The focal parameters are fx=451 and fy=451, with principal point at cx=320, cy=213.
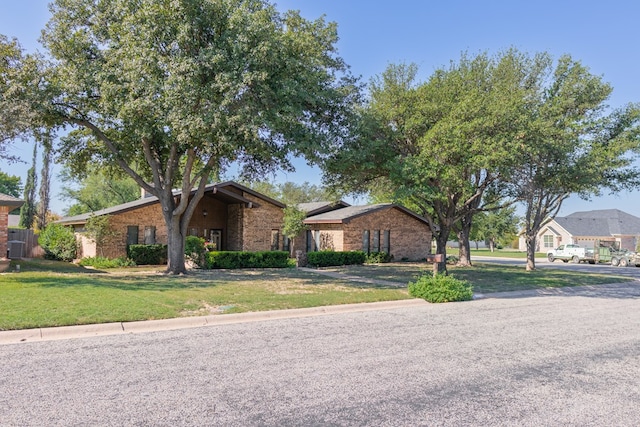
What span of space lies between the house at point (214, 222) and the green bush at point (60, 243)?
21.2 inches

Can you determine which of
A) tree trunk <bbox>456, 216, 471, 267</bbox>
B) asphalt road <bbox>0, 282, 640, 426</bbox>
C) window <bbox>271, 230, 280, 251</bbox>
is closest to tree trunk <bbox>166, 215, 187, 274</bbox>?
asphalt road <bbox>0, 282, 640, 426</bbox>

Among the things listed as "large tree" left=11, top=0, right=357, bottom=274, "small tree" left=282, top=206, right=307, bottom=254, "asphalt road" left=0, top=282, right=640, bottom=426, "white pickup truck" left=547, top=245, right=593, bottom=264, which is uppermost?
"large tree" left=11, top=0, right=357, bottom=274

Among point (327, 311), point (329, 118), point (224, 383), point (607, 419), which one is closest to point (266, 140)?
point (329, 118)

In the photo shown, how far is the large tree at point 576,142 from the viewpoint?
60.5 ft

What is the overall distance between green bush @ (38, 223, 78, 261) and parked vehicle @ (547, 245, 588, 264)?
1478 inches

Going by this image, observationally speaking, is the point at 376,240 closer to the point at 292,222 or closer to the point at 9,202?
the point at 292,222

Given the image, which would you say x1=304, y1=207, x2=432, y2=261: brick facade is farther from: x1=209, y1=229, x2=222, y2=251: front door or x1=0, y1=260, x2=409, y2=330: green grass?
x1=0, y1=260, x2=409, y2=330: green grass

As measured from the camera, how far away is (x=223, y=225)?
92.9ft

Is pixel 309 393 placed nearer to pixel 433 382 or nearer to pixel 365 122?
pixel 433 382

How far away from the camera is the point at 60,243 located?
84.0 feet

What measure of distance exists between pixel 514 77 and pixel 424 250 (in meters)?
14.4

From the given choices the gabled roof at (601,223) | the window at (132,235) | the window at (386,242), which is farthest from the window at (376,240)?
the gabled roof at (601,223)

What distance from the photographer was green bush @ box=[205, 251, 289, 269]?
21594mm

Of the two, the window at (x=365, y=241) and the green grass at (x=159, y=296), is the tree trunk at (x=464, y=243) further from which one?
the green grass at (x=159, y=296)
